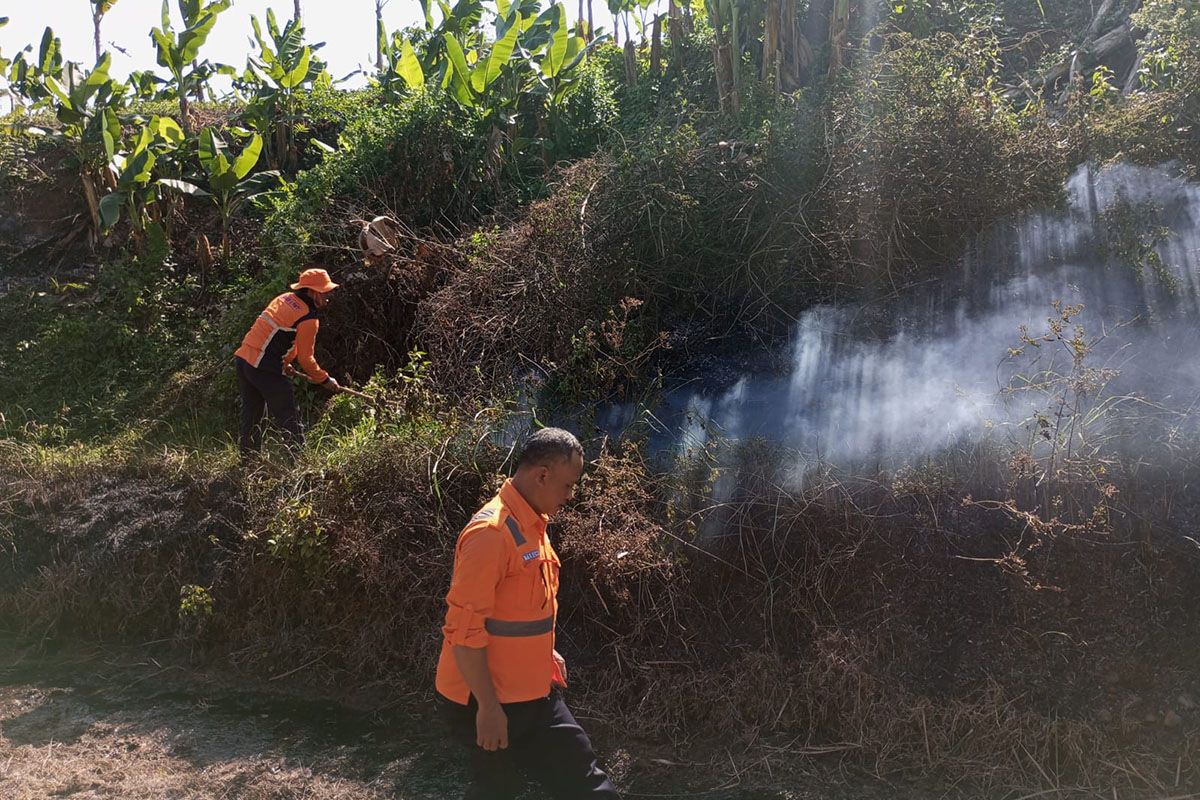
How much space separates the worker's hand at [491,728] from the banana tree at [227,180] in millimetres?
7792

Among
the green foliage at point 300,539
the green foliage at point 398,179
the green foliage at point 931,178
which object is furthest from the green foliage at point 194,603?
the green foliage at point 931,178

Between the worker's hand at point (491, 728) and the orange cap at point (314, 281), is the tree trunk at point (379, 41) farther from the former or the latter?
the worker's hand at point (491, 728)

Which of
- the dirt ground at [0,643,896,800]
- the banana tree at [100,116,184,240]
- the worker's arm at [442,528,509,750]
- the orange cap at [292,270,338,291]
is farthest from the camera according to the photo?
the banana tree at [100,116,184,240]

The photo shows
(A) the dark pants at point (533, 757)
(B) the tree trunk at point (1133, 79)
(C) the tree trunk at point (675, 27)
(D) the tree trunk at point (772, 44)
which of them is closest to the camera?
(A) the dark pants at point (533, 757)

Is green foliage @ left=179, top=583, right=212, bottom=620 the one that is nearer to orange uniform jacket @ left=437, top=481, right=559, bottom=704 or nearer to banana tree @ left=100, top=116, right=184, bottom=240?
orange uniform jacket @ left=437, top=481, right=559, bottom=704

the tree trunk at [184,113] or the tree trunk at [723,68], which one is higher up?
the tree trunk at [184,113]

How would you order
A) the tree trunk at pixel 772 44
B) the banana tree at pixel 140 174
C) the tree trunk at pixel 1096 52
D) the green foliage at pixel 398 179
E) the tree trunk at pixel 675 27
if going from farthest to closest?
the tree trunk at pixel 675 27 < the banana tree at pixel 140 174 < the tree trunk at pixel 772 44 < the green foliage at pixel 398 179 < the tree trunk at pixel 1096 52

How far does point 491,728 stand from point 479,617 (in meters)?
0.34

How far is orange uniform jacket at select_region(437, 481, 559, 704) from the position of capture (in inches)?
121

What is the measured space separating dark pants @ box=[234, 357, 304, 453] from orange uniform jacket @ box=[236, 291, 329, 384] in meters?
0.07

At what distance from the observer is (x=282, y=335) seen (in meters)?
6.98

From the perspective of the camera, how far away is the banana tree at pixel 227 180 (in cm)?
966

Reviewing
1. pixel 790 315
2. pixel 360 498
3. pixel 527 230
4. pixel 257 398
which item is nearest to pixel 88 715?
pixel 360 498

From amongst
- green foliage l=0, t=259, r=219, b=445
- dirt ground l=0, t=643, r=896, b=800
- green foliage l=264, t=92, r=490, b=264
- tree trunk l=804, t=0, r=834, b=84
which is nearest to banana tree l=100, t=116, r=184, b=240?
green foliage l=0, t=259, r=219, b=445
